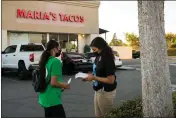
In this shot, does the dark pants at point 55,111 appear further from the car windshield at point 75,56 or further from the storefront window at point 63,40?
the storefront window at point 63,40

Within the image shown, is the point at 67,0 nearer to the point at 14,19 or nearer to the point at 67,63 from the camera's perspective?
the point at 14,19

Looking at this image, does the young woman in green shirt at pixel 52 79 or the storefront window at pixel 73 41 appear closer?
the young woman in green shirt at pixel 52 79

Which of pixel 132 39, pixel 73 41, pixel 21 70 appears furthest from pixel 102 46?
pixel 132 39

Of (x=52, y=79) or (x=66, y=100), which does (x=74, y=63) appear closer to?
(x=66, y=100)

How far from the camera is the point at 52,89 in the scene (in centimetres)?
478

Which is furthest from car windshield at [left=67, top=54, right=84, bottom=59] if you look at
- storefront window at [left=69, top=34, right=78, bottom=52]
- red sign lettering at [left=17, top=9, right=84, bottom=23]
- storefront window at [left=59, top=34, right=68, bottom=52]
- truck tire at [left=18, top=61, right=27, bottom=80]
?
storefront window at [left=69, top=34, right=78, bottom=52]

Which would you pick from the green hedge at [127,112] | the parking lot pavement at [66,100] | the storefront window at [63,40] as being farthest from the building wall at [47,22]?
the green hedge at [127,112]

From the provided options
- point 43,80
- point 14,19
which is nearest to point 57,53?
point 43,80

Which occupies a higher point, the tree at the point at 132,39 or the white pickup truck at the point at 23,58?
the tree at the point at 132,39

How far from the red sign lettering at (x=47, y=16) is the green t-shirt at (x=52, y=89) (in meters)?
21.2

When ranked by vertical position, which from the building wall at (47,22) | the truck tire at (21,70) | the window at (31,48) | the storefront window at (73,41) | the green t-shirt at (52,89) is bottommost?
the truck tire at (21,70)

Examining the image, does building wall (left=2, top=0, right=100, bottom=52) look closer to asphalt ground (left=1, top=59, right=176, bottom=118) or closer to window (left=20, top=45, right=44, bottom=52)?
window (left=20, top=45, right=44, bottom=52)

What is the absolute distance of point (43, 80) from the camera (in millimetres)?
4754

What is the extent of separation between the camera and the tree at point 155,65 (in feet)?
16.3
